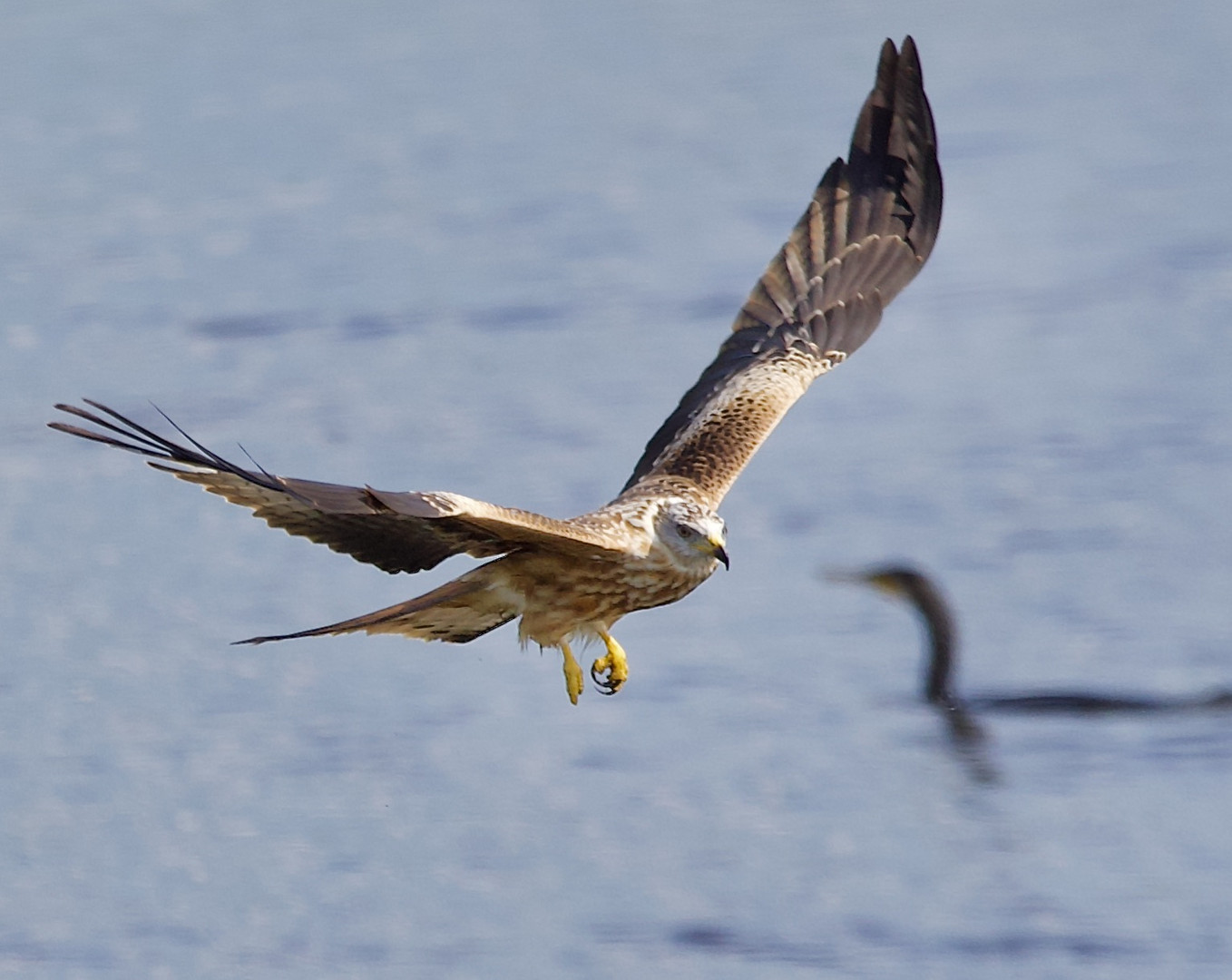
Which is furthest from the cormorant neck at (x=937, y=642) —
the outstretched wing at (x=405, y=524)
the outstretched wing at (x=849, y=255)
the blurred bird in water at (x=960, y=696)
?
the outstretched wing at (x=405, y=524)

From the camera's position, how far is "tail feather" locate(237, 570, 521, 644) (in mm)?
6562

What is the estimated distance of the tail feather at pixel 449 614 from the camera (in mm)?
6562

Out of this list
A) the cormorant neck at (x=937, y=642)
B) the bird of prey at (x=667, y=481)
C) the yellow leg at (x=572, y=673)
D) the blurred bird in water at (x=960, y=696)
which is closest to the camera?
the bird of prey at (x=667, y=481)

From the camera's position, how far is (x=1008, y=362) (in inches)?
418

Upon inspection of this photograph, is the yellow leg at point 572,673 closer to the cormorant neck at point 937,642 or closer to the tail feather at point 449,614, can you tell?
the tail feather at point 449,614

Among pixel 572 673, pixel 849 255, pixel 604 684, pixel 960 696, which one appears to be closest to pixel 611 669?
pixel 604 684

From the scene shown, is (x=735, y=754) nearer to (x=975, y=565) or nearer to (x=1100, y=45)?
(x=975, y=565)

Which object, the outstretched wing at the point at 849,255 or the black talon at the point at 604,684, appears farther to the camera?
the outstretched wing at the point at 849,255

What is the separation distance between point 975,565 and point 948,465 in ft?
2.97

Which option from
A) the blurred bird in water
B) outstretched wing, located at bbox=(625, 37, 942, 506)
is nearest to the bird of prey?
outstretched wing, located at bbox=(625, 37, 942, 506)

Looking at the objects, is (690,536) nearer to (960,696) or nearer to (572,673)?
(572,673)

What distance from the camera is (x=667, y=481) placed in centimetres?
717

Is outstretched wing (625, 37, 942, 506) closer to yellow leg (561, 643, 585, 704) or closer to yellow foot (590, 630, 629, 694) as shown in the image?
yellow foot (590, 630, 629, 694)

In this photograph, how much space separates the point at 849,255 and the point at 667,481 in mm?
1585
